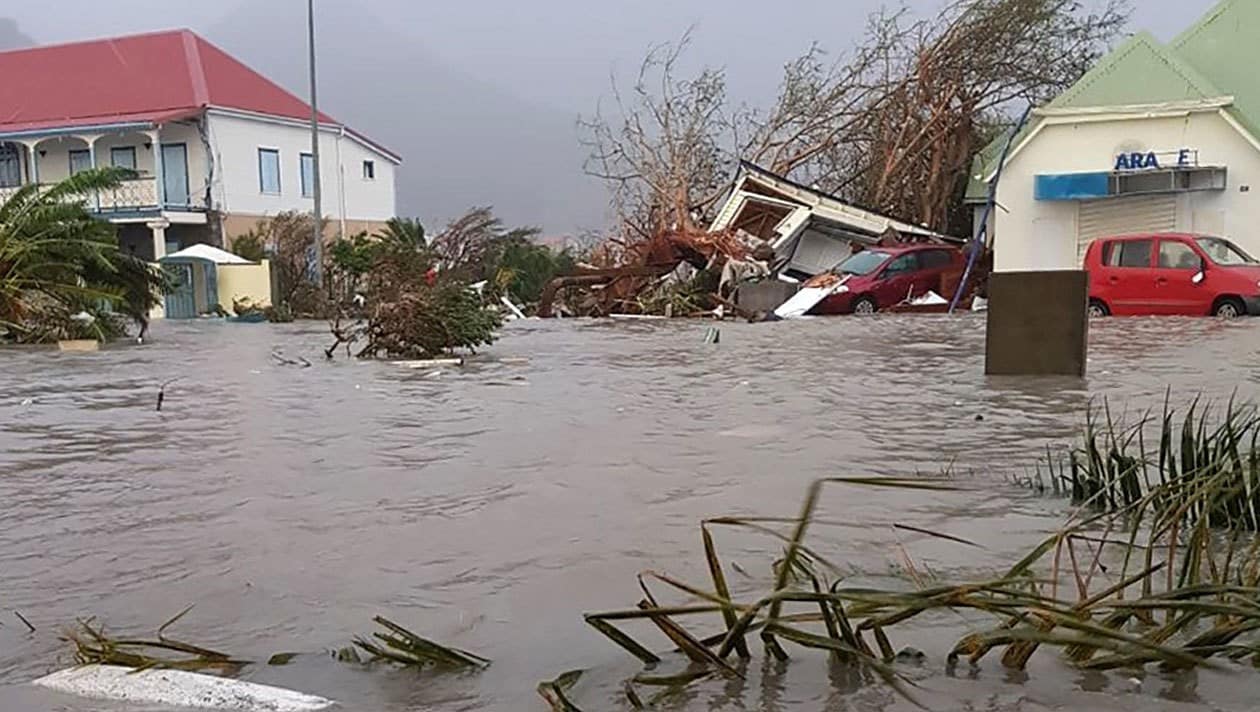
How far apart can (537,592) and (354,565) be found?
0.77 m

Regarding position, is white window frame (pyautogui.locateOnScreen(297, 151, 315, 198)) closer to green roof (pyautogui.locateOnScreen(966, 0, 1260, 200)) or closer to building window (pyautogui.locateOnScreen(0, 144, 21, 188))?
building window (pyautogui.locateOnScreen(0, 144, 21, 188))

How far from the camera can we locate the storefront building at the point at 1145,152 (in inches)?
893

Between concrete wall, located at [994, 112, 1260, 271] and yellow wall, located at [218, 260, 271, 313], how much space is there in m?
19.0

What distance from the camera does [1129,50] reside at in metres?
24.5

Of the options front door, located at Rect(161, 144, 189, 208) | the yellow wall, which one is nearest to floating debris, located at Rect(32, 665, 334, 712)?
the yellow wall

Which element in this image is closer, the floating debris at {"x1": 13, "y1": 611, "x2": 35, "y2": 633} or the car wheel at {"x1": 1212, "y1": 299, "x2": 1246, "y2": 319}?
the floating debris at {"x1": 13, "y1": 611, "x2": 35, "y2": 633}

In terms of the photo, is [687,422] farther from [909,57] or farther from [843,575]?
[909,57]

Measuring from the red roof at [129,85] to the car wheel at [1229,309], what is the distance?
29.1m

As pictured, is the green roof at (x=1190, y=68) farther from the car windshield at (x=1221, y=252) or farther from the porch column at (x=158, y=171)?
the porch column at (x=158, y=171)

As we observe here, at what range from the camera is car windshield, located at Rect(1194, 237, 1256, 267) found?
17.4 metres

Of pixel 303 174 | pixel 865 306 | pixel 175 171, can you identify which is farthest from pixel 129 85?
pixel 865 306

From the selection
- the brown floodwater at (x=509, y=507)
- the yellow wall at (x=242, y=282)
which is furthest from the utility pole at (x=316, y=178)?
the brown floodwater at (x=509, y=507)

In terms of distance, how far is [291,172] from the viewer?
38.4 m

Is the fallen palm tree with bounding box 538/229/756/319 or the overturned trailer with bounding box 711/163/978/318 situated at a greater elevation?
the overturned trailer with bounding box 711/163/978/318
